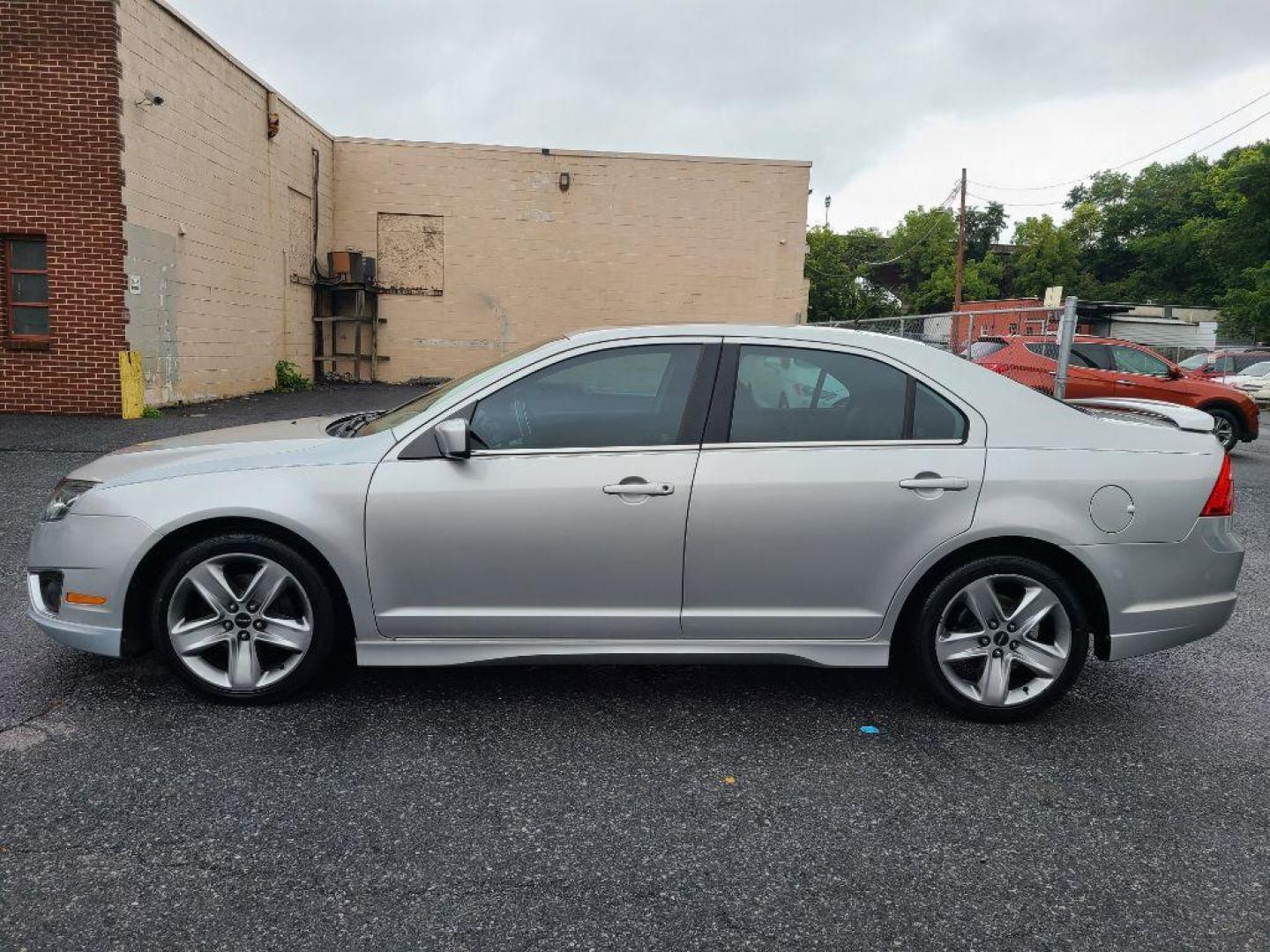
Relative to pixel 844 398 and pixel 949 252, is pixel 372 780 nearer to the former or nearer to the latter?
pixel 844 398

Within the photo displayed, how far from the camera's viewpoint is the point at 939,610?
145 inches

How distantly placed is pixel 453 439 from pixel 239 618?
1114 mm

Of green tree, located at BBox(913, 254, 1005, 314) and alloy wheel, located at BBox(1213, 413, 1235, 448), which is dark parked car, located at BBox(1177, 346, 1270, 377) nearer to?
alloy wheel, located at BBox(1213, 413, 1235, 448)

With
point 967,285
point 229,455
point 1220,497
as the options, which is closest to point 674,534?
point 229,455

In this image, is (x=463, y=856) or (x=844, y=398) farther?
(x=844, y=398)

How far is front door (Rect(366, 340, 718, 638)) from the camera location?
11.7 ft

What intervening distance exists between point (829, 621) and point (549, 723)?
1.17 m

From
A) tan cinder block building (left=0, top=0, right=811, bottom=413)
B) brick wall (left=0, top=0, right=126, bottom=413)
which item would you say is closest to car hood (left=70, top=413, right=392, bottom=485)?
brick wall (left=0, top=0, right=126, bottom=413)

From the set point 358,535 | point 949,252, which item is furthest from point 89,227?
point 949,252

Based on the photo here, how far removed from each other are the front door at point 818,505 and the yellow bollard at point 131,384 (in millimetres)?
11843

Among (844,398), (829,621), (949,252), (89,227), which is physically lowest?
(829,621)

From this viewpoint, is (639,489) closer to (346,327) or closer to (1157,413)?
(1157,413)

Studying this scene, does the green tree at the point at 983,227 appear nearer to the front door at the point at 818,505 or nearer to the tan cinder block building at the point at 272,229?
the tan cinder block building at the point at 272,229

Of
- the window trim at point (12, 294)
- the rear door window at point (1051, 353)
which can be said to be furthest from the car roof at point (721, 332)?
the window trim at point (12, 294)
